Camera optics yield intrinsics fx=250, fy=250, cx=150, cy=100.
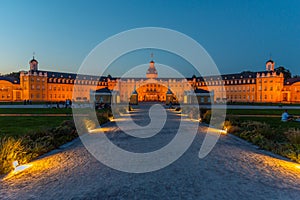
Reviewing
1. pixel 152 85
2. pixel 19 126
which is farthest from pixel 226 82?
pixel 19 126

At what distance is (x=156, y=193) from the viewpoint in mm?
5227

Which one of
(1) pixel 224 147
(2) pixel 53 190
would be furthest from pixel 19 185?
(1) pixel 224 147

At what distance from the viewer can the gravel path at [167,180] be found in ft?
17.0

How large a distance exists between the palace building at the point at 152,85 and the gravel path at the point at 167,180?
6617 centimetres

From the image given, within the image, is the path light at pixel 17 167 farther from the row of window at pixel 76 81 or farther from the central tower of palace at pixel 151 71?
the central tower of palace at pixel 151 71

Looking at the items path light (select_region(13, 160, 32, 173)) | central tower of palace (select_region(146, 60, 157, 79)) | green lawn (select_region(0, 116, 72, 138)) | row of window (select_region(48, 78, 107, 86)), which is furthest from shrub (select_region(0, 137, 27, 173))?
central tower of palace (select_region(146, 60, 157, 79))

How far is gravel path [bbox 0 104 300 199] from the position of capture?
5.19 m

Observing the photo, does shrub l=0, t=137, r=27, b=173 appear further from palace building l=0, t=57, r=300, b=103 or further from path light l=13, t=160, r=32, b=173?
palace building l=0, t=57, r=300, b=103

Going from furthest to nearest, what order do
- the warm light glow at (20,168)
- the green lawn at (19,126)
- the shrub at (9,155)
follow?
the green lawn at (19,126) → the warm light glow at (20,168) → the shrub at (9,155)

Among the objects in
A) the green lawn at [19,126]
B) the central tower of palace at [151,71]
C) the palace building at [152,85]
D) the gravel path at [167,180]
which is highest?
the central tower of palace at [151,71]

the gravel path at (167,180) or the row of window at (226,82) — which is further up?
the row of window at (226,82)

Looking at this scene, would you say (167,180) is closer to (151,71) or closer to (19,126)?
(19,126)

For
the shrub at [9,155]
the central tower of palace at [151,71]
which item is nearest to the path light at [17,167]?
the shrub at [9,155]

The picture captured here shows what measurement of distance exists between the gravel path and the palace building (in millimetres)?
66166
